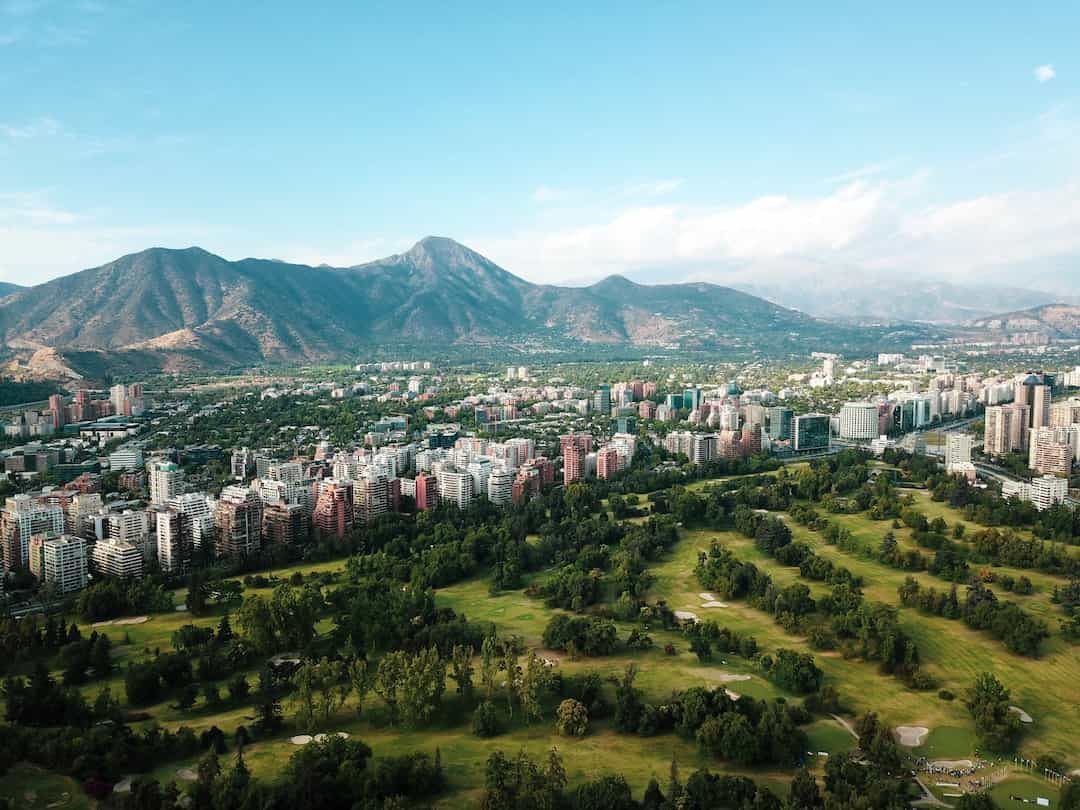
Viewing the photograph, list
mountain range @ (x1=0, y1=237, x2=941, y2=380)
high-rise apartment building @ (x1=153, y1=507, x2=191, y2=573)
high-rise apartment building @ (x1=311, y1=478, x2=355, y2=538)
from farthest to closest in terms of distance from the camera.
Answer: mountain range @ (x1=0, y1=237, x2=941, y2=380) < high-rise apartment building @ (x1=311, y1=478, x2=355, y2=538) < high-rise apartment building @ (x1=153, y1=507, x2=191, y2=573)

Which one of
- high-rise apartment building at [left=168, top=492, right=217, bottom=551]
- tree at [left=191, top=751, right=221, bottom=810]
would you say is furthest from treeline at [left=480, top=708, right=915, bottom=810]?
high-rise apartment building at [left=168, top=492, right=217, bottom=551]

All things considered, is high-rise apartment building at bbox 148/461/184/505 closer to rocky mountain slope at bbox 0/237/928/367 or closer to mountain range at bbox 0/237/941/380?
mountain range at bbox 0/237/941/380

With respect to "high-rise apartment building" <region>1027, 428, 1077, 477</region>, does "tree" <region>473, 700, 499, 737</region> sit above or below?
below

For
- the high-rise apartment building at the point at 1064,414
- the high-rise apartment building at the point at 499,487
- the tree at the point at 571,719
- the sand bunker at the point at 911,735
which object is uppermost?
the high-rise apartment building at the point at 1064,414

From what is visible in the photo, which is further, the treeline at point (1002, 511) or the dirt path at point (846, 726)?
the treeline at point (1002, 511)

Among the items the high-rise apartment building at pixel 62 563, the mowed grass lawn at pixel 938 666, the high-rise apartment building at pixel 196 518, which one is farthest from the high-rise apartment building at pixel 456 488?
the high-rise apartment building at pixel 62 563

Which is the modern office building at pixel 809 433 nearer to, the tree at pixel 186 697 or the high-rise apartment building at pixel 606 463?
the high-rise apartment building at pixel 606 463

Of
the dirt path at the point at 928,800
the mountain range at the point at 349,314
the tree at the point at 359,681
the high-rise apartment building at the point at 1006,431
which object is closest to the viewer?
the dirt path at the point at 928,800

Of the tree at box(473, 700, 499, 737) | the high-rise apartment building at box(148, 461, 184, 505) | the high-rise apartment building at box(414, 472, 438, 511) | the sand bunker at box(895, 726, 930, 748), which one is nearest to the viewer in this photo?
the sand bunker at box(895, 726, 930, 748)
